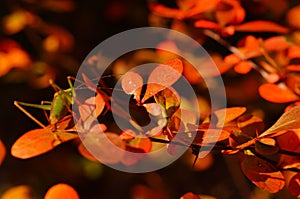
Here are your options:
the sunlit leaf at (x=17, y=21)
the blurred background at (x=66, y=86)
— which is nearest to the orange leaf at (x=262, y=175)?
the blurred background at (x=66, y=86)

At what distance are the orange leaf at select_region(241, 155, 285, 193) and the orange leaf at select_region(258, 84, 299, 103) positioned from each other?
6.3 inches

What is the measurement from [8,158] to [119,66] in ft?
1.85

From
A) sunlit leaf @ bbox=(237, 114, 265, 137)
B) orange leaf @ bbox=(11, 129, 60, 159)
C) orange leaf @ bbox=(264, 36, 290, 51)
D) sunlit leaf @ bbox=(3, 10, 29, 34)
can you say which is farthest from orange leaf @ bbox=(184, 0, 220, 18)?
sunlit leaf @ bbox=(3, 10, 29, 34)

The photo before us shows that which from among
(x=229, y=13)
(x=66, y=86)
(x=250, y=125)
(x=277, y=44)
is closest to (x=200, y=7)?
(x=229, y=13)

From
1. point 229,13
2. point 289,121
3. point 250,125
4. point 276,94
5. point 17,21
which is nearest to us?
point 289,121

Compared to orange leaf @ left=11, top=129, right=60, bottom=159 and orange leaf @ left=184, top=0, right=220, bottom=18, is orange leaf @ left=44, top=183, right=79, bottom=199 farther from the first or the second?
orange leaf @ left=184, top=0, right=220, bottom=18

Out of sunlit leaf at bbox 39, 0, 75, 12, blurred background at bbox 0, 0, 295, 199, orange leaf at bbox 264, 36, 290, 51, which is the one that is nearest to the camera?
orange leaf at bbox 264, 36, 290, 51

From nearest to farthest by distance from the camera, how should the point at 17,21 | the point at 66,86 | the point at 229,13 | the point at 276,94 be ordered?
the point at 276,94
the point at 229,13
the point at 17,21
the point at 66,86

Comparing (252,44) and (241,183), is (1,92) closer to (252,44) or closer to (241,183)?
(241,183)

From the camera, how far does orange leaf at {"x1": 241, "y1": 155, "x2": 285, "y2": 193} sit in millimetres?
636

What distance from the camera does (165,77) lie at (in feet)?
2.07

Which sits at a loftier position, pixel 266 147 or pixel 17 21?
pixel 266 147

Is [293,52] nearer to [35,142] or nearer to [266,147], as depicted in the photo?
[266,147]

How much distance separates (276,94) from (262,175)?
189 mm
